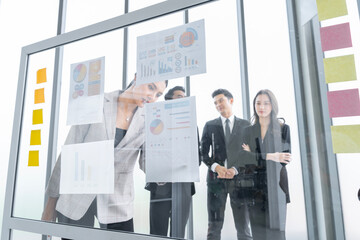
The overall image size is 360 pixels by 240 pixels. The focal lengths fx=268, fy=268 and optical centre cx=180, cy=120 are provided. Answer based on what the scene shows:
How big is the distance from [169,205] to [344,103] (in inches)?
22.9

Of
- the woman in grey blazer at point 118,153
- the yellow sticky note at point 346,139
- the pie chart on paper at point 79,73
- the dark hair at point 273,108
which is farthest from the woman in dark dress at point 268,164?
the pie chart on paper at point 79,73

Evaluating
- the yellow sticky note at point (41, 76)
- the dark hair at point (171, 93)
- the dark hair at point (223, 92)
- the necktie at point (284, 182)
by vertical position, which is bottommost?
the necktie at point (284, 182)

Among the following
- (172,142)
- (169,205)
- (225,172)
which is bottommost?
(169,205)

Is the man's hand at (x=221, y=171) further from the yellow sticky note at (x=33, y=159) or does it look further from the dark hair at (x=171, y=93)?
the yellow sticky note at (x=33, y=159)

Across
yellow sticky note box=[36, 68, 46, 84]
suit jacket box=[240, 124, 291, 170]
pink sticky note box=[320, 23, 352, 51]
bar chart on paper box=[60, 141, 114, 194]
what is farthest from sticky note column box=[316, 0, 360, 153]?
yellow sticky note box=[36, 68, 46, 84]

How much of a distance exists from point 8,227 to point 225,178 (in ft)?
3.44

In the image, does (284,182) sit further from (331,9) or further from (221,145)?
(331,9)

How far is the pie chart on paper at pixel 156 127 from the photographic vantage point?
0.91 m

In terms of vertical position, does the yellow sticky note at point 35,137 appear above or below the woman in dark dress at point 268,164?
above

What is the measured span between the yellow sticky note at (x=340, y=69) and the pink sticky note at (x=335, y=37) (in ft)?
0.11

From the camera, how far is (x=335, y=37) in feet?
2.29

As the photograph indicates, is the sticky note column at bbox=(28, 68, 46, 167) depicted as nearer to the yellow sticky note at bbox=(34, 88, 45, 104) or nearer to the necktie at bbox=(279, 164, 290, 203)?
the yellow sticky note at bbox=(34, 88, 45, 104)

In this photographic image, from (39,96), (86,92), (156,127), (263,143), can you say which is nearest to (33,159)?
(39,96)

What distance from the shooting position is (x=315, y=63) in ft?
2.37
